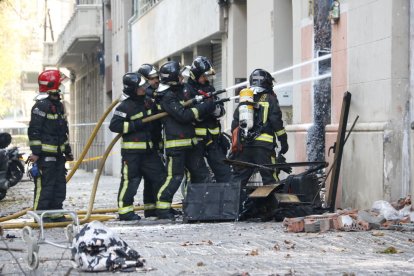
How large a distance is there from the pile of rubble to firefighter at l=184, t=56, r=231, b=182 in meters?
2.58

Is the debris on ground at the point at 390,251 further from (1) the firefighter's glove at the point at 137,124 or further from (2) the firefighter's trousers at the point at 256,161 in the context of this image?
(1) the firefighter's glove at the point at 137,124

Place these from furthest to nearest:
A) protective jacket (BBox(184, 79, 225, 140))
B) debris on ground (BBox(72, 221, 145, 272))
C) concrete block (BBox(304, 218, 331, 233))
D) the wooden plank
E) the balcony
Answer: the balcony < protective jacket (BBox(184, 79, 225, 140)) < the wooden plank < concrete block (BBox(304, 218, 331, 233)) < debris on ground (BBox(72, 221, 145, 272))

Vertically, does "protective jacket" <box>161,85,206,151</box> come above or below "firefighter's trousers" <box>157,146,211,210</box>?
above

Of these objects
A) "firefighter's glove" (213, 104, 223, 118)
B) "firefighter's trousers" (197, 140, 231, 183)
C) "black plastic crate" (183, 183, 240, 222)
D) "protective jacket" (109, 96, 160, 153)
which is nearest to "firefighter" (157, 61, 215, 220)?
"firefighter's glove" (213, 104, 223, 118)

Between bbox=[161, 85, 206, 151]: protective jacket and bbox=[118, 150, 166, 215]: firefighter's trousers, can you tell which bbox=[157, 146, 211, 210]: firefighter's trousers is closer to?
bbox=[161, 85, 206, 151]: protective jacket

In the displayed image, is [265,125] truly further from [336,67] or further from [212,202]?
[336,67]

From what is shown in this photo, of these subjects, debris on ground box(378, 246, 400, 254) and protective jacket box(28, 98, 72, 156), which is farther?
protective jacket box(28, 98, 72, 156)

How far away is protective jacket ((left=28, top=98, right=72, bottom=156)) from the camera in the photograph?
1347cm

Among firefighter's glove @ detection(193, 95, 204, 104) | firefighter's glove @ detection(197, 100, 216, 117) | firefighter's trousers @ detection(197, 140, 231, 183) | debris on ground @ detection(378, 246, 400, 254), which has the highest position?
firefighter's glove @ detection(193, 95, 204, 104)

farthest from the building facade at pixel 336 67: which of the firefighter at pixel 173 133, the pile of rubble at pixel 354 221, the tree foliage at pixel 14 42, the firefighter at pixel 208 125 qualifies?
the tree foliage at pixel 14 42

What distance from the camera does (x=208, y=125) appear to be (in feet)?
45.7

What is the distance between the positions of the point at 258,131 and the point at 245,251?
12.6 feet

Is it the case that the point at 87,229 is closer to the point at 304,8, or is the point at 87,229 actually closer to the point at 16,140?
the point at 304,8

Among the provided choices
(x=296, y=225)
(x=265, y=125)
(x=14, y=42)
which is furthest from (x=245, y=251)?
(x=14, y=42)
